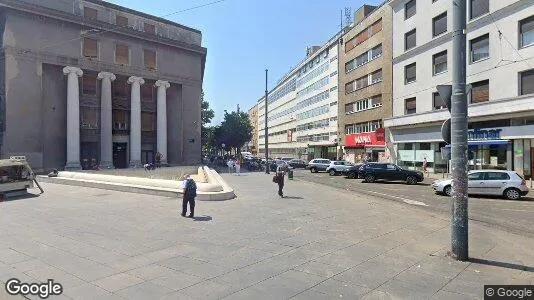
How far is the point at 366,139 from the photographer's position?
4294 centimetres

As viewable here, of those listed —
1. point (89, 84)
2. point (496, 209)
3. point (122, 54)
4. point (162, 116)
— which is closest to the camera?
point (496, 209)

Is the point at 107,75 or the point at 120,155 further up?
the point at 107,75

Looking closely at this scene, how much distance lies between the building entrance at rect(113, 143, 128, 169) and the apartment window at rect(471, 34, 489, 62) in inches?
1301

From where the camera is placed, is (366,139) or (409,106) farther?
(366,139)

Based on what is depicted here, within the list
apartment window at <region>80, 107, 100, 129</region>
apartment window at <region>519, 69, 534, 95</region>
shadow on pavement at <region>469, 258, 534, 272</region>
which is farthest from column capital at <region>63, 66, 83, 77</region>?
shadow on pavement at <region>469, 258, 534, 272</region>

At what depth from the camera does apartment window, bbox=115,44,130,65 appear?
125ft

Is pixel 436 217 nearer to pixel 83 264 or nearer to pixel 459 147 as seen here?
pixel 459 147

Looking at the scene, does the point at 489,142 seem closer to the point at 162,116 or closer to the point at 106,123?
the point at 162,116

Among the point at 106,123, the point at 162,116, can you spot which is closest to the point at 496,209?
the point at 106,123

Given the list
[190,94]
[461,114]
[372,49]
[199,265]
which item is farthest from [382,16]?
[199,265]

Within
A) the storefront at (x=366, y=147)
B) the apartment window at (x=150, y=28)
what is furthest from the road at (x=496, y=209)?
the apartment window at (x=150, y=28)

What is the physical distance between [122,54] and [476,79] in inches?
1266

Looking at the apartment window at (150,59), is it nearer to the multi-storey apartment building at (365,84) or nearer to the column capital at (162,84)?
the column capital at (162,84)

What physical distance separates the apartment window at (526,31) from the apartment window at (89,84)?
3547 cm
